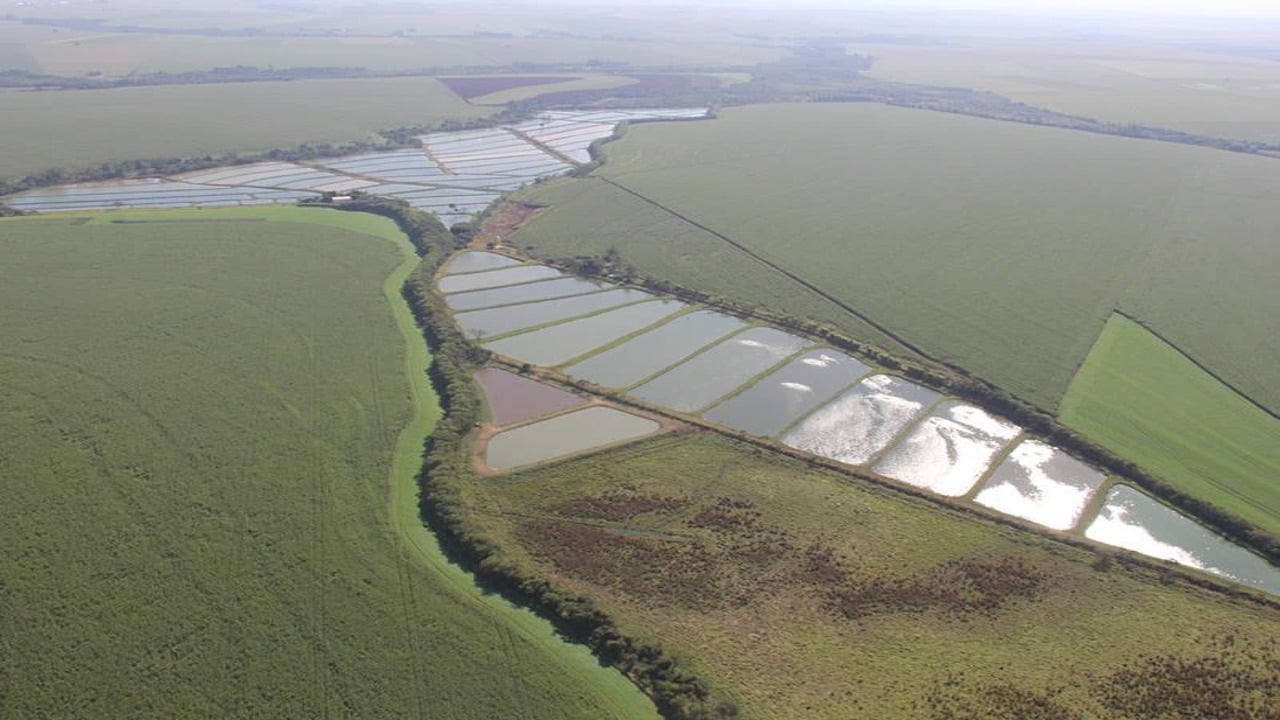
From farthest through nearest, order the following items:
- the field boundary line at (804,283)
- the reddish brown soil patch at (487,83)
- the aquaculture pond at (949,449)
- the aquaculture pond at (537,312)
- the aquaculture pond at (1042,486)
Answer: the reddish brown soil patch at (487,83) → the aquaculture pond at (537,312) → the field boundary line at (804,283) → the aquaculture pond at (949,449) → the aquaculture pond at (1042,486)

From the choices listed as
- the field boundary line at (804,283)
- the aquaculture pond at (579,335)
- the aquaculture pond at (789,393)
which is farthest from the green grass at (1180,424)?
the aquaculture pond at (579,335)

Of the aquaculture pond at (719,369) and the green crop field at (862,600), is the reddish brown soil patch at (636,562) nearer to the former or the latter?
the green crop field at (862,600)

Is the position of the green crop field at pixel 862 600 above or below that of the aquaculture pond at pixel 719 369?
below

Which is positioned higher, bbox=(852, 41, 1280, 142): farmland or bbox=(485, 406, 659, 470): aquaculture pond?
bbox=(852, 41, 1280, 142): farmland

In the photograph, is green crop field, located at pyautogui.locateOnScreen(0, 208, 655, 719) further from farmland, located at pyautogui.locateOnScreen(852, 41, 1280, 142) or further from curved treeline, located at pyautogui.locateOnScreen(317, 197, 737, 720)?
farmland, located at pyautogui.locateOnScreen(852, 41, 1280, 142)

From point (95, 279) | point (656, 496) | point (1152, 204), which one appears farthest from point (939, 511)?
point (1152, 204)

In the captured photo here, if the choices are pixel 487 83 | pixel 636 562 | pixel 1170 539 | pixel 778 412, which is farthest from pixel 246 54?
pixel 1170 539

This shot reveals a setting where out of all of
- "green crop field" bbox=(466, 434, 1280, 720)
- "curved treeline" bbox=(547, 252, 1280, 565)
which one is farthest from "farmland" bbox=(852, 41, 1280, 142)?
"green crop field" bbox=(466, 434, 1280, 720)
